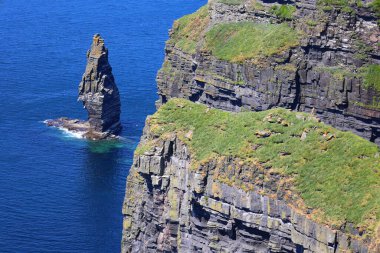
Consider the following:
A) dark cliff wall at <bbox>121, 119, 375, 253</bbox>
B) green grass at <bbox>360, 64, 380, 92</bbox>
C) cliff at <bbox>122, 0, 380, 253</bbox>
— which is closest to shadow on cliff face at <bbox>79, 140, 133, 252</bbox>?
cliff at <bbox>122, 0, 380, 253</bbox>

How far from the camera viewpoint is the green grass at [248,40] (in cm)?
14212

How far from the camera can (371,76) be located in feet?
430

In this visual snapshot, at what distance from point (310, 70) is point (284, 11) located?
494 inches

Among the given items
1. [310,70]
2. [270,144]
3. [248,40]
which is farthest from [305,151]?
[248,40]

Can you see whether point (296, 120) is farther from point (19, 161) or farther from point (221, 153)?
point (19, 161)

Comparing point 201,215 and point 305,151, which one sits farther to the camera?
point 201,215

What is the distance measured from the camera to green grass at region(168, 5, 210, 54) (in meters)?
165

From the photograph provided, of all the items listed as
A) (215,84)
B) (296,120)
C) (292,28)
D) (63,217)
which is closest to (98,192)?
(63,217)

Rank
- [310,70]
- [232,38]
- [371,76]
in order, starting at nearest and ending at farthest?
[371,76], [310,70], [232,38]

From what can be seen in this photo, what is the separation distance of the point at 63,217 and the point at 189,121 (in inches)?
1952

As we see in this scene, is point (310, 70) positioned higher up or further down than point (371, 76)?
further down

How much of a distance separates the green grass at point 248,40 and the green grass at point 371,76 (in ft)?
37.6

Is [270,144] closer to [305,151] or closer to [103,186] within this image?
[305,151]

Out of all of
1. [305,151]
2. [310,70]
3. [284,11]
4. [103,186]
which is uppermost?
[284,11]
